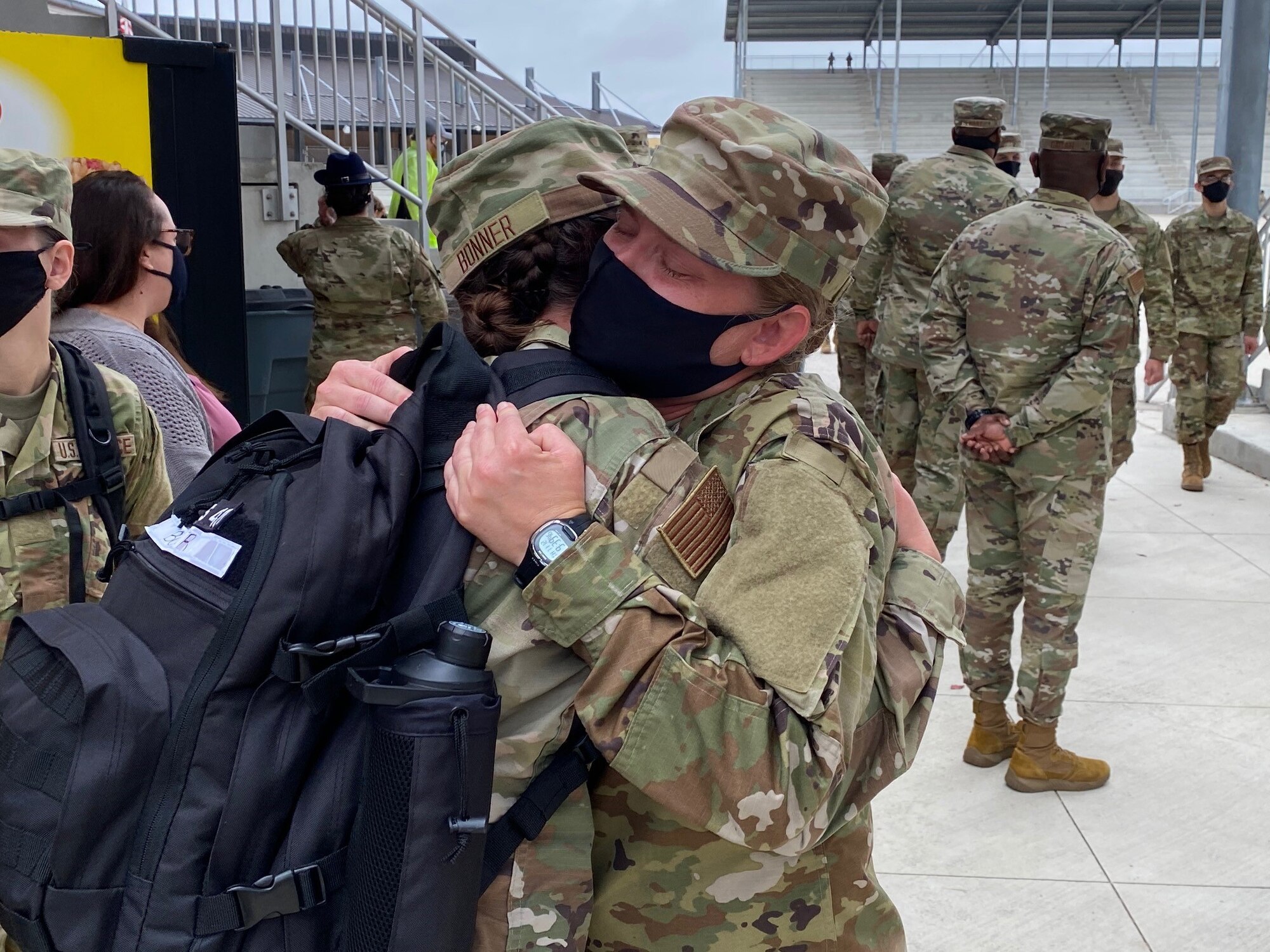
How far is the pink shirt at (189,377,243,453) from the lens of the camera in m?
2.79

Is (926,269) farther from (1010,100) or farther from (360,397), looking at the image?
(1010,100)

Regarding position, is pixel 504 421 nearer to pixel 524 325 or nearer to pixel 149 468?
pixel 524 325

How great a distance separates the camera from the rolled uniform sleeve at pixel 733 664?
1056 millimetres

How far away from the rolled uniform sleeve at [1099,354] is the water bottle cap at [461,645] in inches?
119

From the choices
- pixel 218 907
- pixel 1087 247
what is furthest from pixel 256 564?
pixel 1087 247

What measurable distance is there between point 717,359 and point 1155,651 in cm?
432

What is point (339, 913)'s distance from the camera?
3.47 ft

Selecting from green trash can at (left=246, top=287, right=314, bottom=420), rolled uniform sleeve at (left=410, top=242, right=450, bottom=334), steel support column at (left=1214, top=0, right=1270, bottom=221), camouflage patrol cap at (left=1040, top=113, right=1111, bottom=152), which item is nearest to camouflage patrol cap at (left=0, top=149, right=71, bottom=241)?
camouflage patrol cap at (left=1040, top=113, right=1111, bottom=152)

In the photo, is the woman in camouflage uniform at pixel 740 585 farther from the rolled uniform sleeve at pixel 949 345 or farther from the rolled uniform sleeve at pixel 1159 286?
the rolled uniform sleeve at pixel 1159 286

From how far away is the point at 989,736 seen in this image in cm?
401

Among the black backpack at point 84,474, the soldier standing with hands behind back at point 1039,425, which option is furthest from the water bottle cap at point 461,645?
the soldier standing with hands behind back at point 1039,425

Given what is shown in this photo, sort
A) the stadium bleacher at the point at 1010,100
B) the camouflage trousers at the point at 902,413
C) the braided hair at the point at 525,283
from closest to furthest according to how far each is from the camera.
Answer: the braided hair at the point at 525,283
the camouflage trousers at the point at 902,413
the stadium bleacher at the point at 1010,100

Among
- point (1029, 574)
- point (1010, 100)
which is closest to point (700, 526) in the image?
point (1029, 574)

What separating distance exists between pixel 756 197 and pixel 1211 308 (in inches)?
297
